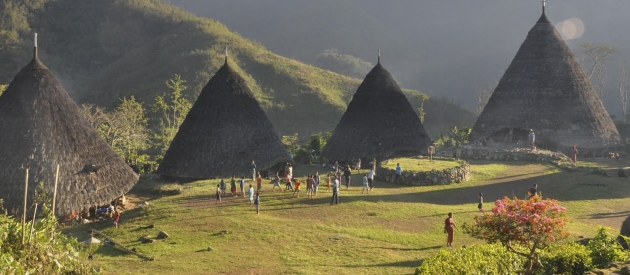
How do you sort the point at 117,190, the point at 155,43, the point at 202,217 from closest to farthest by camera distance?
the point at 202,217 < the point at 117,190 < the point at 155,43

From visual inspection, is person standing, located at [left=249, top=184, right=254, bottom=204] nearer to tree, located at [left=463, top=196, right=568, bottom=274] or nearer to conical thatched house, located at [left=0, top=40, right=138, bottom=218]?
conical thatched house, located at [left=0, top=40, right=138, bottom=218]

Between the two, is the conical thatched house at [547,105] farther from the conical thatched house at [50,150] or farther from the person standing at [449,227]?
the conical thatched house at [50,150]

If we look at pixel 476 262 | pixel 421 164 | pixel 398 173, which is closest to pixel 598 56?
pixel 421 164

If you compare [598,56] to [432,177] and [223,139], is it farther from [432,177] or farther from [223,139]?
[223,139]

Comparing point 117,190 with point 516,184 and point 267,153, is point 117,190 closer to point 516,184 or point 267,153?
point 267,153

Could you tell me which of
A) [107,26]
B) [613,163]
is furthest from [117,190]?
[107,26]

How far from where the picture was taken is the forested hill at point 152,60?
67.1m

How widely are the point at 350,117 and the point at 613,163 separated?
16958 mm

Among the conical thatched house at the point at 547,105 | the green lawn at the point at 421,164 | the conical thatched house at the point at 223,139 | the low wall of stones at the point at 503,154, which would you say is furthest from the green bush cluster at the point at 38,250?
the conical thatched house at the point at 547,105

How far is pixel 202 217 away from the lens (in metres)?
19.5

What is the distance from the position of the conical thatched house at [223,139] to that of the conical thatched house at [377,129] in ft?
20.5

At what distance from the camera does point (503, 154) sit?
34.3 meters

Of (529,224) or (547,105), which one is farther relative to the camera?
(547,105)

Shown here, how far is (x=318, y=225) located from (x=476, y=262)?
813 cm
